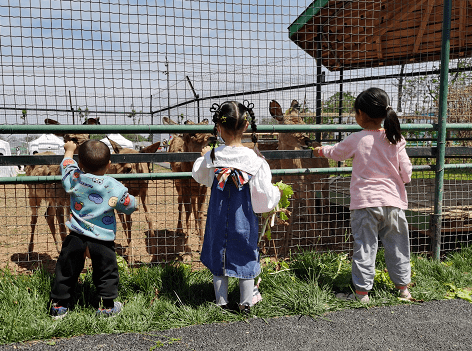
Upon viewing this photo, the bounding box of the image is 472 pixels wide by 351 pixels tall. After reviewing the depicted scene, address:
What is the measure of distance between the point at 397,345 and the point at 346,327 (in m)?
0.37

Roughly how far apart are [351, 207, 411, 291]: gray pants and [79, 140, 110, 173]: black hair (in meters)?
2.17

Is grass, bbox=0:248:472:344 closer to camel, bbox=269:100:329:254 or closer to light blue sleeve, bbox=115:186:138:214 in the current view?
light blue sleeve, bbox=115:186:138:214

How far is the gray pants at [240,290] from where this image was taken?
278 cm

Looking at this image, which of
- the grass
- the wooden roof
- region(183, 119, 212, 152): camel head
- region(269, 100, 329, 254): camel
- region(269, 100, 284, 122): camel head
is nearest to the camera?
the grass

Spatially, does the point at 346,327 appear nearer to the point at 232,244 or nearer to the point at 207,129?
the point at 232,244

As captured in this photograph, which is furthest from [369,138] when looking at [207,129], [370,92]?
[207,129]

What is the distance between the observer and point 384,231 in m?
3.14

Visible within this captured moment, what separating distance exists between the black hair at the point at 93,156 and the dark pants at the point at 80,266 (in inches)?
21.3

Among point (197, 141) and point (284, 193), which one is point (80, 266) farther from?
point (197, 141)

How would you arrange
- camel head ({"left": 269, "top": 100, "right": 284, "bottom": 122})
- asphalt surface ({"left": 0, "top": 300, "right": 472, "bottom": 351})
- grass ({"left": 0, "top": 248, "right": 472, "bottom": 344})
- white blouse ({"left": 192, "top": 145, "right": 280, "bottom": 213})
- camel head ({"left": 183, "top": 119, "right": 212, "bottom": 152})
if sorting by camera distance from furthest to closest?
camel head ({"left": 183, "top": 119, "right": 212, "bottom": 152}), camel head ({"left": 269, "top": 100, "right": 284, "bottom": 122}), white blouse ({"left": 192, "top": 145, "right": 280, "bottom": 213}), grass ({"left": 0, "top": 248, "right": 472, "bottom": 344}), asphalt surface ({"left": 0, "top": 300, "right": 472, "bottom": 351})

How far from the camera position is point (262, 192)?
2738 millimetres

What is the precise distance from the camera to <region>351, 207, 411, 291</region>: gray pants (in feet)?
9.90

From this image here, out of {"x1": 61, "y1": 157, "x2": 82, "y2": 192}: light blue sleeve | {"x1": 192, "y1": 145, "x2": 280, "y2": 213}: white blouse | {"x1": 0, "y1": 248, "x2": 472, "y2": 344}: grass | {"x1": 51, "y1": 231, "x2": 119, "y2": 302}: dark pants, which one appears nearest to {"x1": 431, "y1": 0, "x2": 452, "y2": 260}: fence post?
{"x1": 0, "y1": 248, "x2": 472, "y2": 344}: grass

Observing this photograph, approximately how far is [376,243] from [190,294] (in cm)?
168
